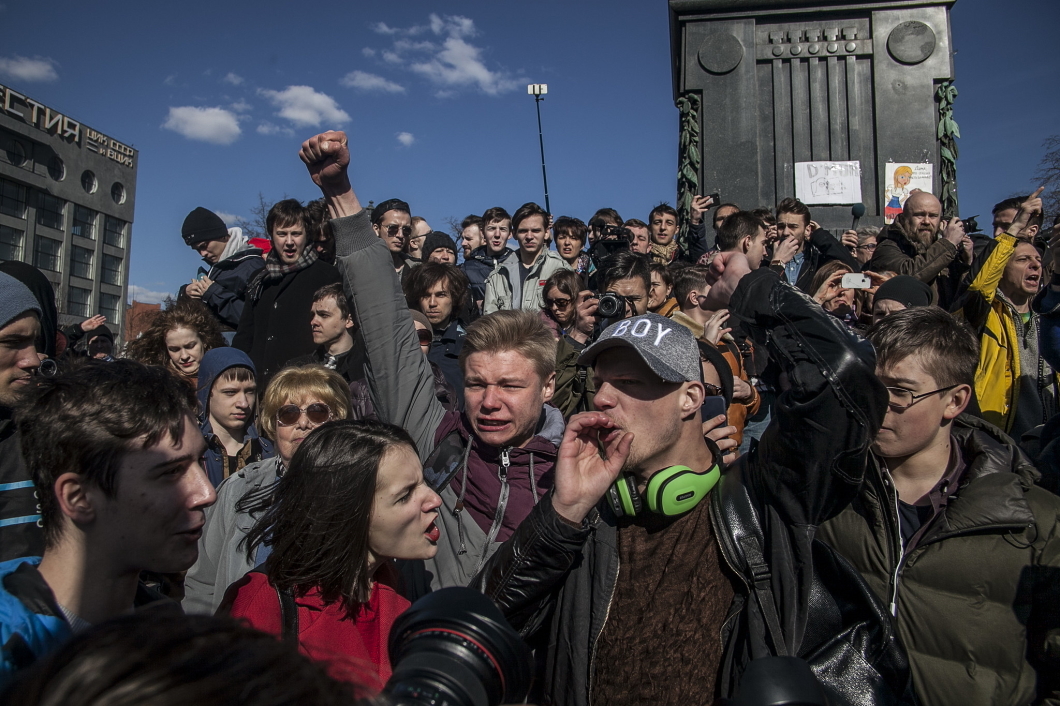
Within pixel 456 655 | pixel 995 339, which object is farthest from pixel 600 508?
pixel 995 339

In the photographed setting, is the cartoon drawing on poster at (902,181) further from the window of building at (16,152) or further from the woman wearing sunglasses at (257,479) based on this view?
the window of building at (16,152)

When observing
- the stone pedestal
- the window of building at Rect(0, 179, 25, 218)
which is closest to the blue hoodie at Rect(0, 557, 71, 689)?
the stone pedestal

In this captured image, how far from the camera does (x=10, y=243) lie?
190 ft

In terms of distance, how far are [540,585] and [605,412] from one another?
60 cm

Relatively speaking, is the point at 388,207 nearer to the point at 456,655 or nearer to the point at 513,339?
the point at 513,339

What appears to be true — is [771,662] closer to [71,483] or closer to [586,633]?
[586,633]

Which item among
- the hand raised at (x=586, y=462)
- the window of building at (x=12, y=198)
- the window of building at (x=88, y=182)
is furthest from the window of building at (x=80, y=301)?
the hand raised at (x=586, y=462)

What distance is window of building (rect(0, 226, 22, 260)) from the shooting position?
56.8 metres

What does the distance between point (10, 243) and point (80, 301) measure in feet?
30.5

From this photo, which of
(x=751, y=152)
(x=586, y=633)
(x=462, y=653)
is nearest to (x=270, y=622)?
(x=586, y=633)

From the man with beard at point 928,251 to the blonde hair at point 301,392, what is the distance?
175 inches

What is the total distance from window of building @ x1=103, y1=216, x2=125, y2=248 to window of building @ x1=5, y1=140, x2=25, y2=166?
1135cm

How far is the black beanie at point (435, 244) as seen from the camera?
8086mm

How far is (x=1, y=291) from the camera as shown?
9.07ft
